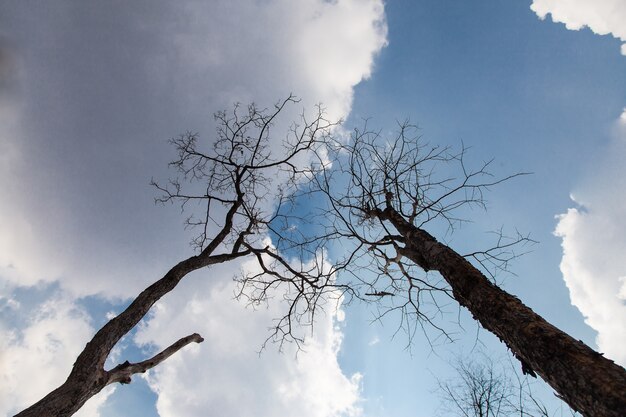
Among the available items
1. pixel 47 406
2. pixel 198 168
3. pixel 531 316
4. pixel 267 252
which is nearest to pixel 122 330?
pixel 47 406

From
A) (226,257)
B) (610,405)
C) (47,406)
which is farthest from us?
(226,257)

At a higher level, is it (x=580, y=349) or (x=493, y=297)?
(x=493, y=297)

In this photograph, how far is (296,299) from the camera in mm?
6676

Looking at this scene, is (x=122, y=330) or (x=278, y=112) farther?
(x=278, y=112)

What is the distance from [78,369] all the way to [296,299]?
3.91 m

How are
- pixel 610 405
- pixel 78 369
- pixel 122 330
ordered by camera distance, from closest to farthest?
1. pixel 610 405
2. pixel 78 369
3. pixel 122 330

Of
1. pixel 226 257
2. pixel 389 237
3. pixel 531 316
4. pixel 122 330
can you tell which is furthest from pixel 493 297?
pixel 226 257

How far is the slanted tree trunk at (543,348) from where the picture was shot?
5.36 ft

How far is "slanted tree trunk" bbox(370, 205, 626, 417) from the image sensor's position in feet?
5.36

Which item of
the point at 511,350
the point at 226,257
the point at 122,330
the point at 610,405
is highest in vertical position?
the point at 226,257

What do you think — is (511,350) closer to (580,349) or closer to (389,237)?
(580,349)

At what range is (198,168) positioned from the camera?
23.4ft

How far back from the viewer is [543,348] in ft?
6.72

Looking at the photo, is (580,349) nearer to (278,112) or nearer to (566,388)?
(566,388)
